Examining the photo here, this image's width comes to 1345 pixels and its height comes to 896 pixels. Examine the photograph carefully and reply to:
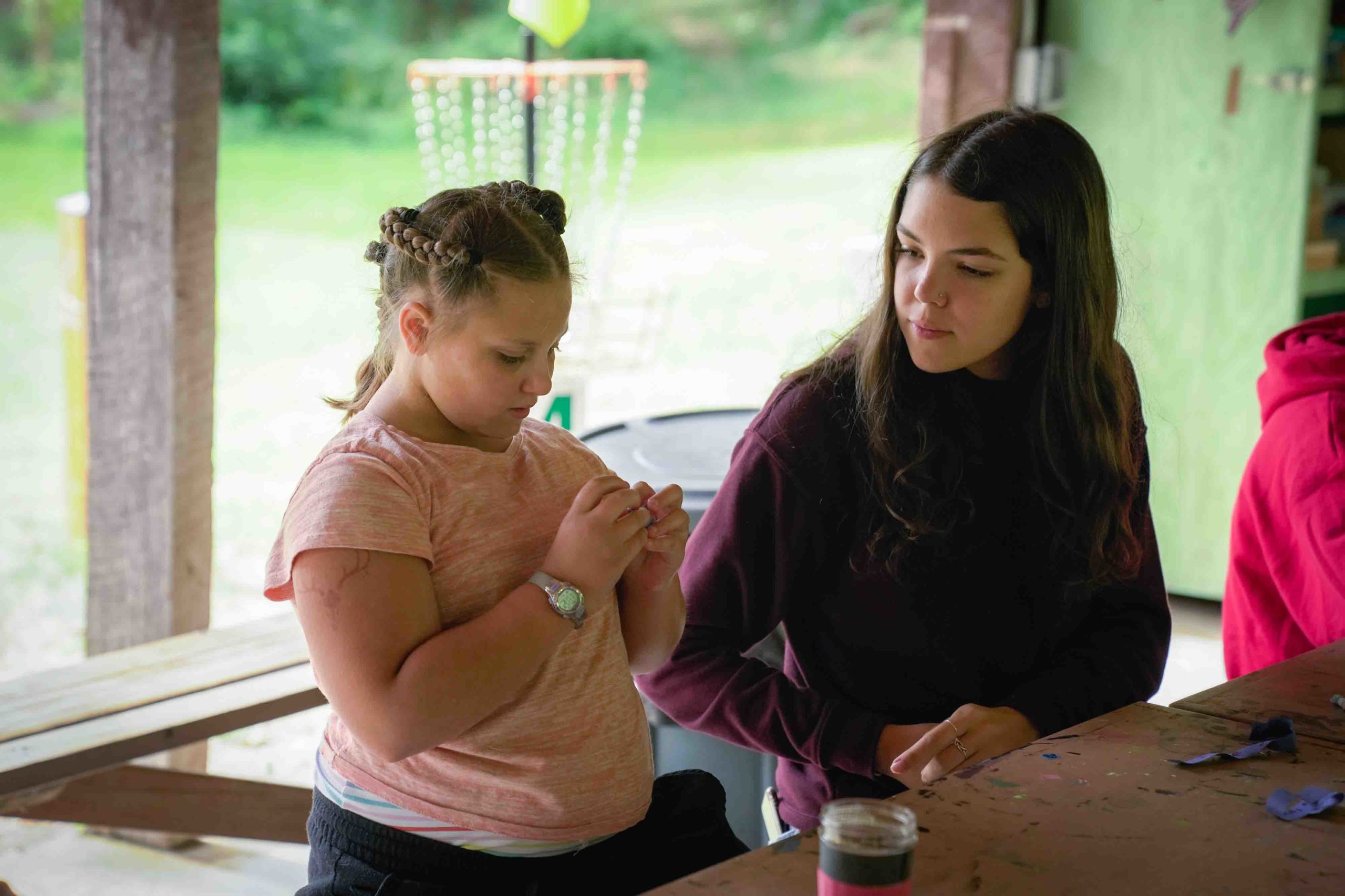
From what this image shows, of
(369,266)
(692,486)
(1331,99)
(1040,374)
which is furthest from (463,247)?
(369,266)

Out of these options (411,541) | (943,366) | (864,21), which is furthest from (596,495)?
(864,21)

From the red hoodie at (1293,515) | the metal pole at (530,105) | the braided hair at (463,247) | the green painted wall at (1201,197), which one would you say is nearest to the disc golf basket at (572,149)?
the metal pole at (530,105)

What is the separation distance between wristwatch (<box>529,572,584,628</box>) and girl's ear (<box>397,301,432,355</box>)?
23 cm

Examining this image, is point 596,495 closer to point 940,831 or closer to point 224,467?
point 940,831

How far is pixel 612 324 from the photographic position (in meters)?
6.26

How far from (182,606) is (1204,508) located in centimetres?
277

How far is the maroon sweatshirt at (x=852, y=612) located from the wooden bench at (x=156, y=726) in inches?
35.5

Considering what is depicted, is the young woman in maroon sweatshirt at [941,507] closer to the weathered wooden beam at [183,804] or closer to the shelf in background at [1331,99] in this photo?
the weathered wooden beam at [183,804]

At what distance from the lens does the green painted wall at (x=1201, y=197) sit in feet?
12.2

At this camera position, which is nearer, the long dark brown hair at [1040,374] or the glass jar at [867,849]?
the glass jar at [867,849]

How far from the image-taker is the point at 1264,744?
4.33ft

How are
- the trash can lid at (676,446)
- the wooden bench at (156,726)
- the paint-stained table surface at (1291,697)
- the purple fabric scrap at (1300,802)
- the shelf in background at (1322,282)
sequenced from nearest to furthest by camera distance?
the purple fabric scrap at (1300,802)
the paint-stained table surface at (1291,697)
the wooden bench at (156,726)
the trash can lid at (676,446)
the shelf in background at (1322,282)

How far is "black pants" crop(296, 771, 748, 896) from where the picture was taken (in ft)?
4.15

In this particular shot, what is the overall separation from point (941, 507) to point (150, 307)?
5.06 feet
